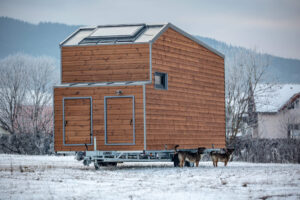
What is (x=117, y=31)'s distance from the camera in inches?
900

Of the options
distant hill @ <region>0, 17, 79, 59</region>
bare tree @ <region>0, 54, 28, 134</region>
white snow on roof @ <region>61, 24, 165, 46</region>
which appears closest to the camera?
white snow on roof @ <region>61, 24, 165, 46</region>

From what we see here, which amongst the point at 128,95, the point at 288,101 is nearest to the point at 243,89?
the point at 288,101

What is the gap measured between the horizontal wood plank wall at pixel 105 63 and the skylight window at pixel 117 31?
1.98 feet

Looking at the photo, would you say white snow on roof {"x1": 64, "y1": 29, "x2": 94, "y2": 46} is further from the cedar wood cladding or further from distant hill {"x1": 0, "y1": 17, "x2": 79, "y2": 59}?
distant hill {"x1": 0, "y1": 17, "x2": 79, "y2": 59}

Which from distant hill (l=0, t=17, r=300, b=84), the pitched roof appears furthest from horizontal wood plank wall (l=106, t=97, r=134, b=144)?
distant hill (l=0, t=17, r=300, b=84)

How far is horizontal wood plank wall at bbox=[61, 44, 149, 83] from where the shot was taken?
2162 centimetres

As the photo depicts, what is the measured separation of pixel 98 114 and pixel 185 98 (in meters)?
4.14

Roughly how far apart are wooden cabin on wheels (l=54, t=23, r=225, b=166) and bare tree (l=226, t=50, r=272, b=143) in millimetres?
15210

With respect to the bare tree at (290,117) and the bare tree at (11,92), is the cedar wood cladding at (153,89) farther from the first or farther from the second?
the bare tree at (290,117)

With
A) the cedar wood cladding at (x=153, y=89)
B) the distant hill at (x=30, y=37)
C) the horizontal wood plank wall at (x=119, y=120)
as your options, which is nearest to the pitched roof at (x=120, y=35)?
the cedar wood cladding at (x=153, y=89)

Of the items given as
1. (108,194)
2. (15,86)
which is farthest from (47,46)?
(108,194)

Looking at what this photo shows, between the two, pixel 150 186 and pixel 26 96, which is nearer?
pixel 150 186

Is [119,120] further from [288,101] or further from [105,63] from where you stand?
[288,101]

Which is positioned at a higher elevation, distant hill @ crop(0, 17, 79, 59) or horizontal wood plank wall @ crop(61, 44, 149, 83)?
distant hill @ crop(0, 17, 79, 59)
